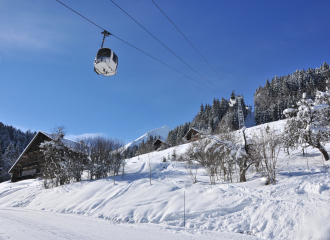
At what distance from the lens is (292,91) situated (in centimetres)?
7794

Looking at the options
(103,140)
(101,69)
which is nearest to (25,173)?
(103,140)

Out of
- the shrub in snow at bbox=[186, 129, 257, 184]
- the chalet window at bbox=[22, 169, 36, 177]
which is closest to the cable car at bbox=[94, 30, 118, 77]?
the shrub in snow at bbox=[186, 129, 257, 184]

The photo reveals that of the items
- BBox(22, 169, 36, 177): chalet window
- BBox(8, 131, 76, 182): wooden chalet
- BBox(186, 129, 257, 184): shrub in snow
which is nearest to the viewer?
BBox(186, 129, 257, 184): shrub in snow

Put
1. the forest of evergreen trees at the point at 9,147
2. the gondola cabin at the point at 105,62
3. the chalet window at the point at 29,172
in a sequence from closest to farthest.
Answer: the gondola cabin at the point at 105,62 < the chalet window at the point at 29,172 < the forest of evergreen trees at the point at 9,147

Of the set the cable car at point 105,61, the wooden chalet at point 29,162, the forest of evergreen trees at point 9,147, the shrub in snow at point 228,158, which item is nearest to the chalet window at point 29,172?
the wooden chalet at point 29,162

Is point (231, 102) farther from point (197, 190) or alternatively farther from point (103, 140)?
point (103, 140)

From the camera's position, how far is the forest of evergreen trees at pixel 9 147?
1787 inches

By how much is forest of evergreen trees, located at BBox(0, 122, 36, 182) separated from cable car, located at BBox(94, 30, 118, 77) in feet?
166

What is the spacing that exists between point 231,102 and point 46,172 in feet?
60.3

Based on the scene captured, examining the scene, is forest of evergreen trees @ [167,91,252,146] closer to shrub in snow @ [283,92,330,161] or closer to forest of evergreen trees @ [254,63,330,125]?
forest of evergreen trees @ [254,63,330,125]

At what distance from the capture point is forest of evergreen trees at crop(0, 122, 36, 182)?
45381mm

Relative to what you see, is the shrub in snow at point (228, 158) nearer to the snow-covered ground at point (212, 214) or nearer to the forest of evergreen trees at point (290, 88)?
the snow-covered ground at point (212, 214)

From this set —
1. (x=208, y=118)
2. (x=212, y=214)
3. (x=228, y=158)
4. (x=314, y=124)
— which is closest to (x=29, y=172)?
(x=228, y=158)

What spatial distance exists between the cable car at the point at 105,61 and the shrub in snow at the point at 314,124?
16.1 metres
